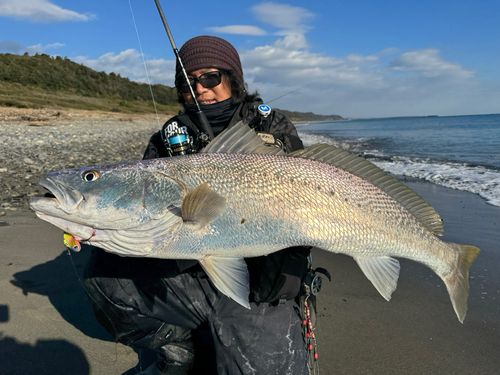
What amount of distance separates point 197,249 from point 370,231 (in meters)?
1.12

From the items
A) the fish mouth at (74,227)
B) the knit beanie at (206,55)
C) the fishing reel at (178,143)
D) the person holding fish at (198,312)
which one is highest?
the knit beanie at (206,55)

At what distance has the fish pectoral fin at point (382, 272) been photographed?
218cm

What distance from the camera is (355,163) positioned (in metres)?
2.28

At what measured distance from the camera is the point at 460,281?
7.61 ft

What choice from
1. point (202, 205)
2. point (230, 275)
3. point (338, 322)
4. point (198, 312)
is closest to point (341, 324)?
point (338, 322)

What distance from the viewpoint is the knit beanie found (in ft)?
10.3

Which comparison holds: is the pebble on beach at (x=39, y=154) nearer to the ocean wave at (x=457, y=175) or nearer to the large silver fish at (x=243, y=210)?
the large silver fish at (x=243, y=210)

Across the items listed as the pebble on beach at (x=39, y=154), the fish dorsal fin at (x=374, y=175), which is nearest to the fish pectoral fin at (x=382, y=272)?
the fish dorsal fin at (x=374, y=175)

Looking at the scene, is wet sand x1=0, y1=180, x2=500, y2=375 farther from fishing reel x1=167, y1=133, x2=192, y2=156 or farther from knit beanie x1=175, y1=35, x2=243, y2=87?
knit beanie x1=175, y1=35, x2=243, y2=87

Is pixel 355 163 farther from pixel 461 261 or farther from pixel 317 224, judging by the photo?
pixel 461 261

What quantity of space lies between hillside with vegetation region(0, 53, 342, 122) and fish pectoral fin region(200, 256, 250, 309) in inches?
932

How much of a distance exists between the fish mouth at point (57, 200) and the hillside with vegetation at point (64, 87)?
23.3 meters

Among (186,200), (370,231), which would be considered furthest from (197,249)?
(370,231)

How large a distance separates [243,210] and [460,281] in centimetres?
166
